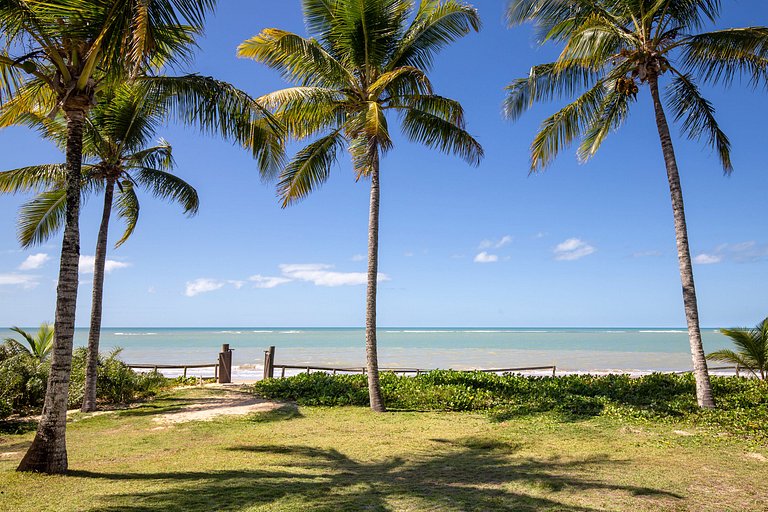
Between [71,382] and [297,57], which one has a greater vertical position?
[297,57]

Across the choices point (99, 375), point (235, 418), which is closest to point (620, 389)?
point (235, 418)

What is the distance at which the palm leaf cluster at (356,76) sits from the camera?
440 inches

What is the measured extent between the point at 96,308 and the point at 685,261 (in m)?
13.6

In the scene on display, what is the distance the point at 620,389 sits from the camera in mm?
12406

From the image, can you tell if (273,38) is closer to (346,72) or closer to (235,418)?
(346,72)

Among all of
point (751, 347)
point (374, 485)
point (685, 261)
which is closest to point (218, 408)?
point (374, 485)

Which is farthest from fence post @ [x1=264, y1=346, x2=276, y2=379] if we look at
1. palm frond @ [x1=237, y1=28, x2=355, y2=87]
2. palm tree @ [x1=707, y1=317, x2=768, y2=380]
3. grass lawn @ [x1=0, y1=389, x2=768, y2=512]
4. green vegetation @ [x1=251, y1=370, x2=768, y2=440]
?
palm tree @ [x1=707, y1=317, x2=768, y2=380]

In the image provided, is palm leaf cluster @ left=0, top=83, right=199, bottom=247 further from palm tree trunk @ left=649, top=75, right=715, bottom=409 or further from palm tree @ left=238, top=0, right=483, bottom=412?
palm tree trunk @ left=649, top=75, right=715, bottom=409

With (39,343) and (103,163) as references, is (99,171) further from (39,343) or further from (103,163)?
(39,343)

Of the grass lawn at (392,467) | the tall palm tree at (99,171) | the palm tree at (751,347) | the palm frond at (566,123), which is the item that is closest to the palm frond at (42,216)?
the tall palm tree at (99,171)

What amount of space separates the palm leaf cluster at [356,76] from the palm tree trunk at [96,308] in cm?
441

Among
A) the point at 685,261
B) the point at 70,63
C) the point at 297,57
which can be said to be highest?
the point at 297,57

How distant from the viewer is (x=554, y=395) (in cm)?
1205

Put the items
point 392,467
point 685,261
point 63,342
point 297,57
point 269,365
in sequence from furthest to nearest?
1. point 269,365
2. point 297,57
3. point 685,261
4. point 392,467
5. point 63,342
